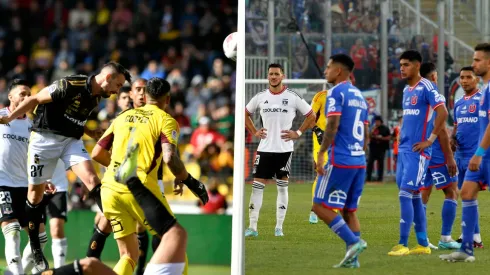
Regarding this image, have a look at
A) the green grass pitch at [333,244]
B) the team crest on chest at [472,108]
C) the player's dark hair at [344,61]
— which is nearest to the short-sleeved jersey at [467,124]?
the team crest on chest at [472,108]

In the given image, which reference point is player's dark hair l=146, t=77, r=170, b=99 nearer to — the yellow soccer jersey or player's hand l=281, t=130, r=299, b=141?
player's hand l=281, t=130, r=299, b=141

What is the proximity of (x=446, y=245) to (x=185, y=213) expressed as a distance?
253cm

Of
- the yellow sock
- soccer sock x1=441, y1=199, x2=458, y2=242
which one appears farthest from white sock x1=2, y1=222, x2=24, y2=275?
soccer sock x1=441, y1=199, x2=458, y2=242

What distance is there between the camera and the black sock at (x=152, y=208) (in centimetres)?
446

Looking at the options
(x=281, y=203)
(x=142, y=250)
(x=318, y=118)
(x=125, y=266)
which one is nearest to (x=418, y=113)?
(x=281, y=203)

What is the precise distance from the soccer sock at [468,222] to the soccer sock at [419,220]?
51 cm

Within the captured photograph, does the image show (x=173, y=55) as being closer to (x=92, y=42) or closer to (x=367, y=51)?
(x=92, y=42)

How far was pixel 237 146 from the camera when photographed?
493 centimetres

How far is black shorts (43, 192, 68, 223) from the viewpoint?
6.66 m

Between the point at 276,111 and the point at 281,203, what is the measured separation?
887mm

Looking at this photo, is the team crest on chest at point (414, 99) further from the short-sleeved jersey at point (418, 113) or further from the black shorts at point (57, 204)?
the black shorts at point (57, 204)

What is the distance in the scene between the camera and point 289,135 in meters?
7.66

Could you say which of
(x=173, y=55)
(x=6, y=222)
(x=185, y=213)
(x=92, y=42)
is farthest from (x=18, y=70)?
(x=6, y=222)

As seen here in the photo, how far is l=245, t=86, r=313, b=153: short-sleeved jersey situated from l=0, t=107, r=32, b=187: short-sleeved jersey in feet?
7.64
